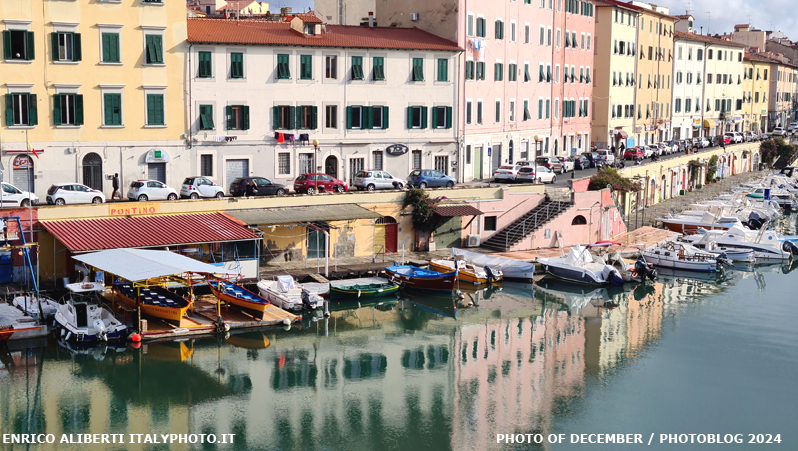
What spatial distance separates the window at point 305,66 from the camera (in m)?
55.6

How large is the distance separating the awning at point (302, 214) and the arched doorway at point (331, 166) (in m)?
8.09

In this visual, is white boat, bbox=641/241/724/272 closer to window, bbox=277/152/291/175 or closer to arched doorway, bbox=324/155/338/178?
arched doorway, bbox=324/155/338/178

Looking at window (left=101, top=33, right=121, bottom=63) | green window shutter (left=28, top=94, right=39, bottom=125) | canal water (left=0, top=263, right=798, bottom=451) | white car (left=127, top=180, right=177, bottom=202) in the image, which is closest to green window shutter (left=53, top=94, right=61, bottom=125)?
green window shutter (left=28, top=94, right=39, bottom=125)

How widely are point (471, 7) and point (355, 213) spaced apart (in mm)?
21134

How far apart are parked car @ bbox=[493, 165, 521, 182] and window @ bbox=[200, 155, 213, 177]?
20.0m

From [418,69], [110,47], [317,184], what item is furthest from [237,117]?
[418,69]

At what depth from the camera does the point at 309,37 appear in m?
56.2

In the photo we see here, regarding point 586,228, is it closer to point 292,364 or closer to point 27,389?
point 292,364

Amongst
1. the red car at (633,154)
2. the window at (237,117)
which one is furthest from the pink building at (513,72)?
the window at (237,117)

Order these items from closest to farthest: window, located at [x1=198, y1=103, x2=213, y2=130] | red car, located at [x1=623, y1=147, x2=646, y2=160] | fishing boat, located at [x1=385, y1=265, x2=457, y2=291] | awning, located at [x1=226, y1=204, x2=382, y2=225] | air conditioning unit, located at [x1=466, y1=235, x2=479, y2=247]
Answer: awning, located at [x1=226, y1=204, x2=382, y2=225] < fishing boat, located at [x1=385, y1=265, x2=457, y2=291] < window, located at [x1=198, y1=103, x2=213, y2=130] < air conditioning unit, located at [x1=466, y1=235, x2=479, y2=247] < red car, located at [x1=623, y1=147, x2=646, y2=160]

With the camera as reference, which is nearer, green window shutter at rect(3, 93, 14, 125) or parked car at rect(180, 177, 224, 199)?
green window shutter at rect(3, 93, 14, 125)

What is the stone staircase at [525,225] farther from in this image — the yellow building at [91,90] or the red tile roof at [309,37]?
the yellow building at [91,90]

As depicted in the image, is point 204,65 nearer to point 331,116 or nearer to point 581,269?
point 331,116

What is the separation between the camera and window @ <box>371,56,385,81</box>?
190ft
